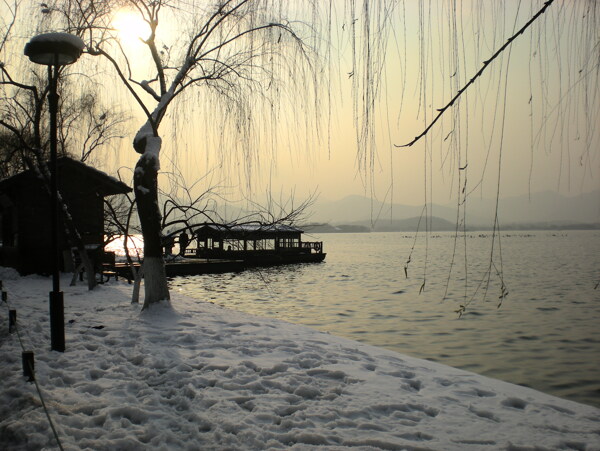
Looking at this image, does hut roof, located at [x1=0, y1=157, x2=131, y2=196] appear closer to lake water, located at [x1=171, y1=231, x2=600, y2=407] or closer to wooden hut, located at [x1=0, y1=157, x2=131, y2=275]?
wooden hut, located at [x1=0, y1=157, x2=131, y2=275]

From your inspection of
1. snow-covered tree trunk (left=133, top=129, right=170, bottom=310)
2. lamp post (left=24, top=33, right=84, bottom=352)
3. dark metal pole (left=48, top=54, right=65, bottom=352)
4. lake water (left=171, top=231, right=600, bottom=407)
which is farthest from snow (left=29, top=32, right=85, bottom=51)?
lake water (left=171, top=231, right=600, bottom=407)

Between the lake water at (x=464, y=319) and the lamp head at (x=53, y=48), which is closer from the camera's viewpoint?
the lamp head at (x=53, y=48)

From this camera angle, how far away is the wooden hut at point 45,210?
741 inches

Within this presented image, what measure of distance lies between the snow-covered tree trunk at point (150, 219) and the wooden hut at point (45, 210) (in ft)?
29.6

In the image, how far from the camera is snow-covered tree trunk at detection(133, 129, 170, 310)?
9977 millimetres

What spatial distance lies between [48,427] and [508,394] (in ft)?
15.9

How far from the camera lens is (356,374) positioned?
588 cm

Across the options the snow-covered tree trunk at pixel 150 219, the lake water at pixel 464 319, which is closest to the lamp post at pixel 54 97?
the snow-covered tree trunk at pixel 150 219

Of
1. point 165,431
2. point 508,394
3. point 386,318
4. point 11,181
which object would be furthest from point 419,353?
point 11,181

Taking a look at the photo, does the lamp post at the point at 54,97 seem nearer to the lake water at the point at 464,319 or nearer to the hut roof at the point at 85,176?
the lake water at the point at 464,319

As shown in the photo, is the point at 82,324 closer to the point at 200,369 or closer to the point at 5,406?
the point at 200,369

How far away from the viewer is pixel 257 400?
4.86 metres

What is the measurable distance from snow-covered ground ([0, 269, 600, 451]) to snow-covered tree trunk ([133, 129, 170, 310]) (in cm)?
221

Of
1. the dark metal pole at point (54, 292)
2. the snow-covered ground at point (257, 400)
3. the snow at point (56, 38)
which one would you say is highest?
the snow at point (56, 38)
